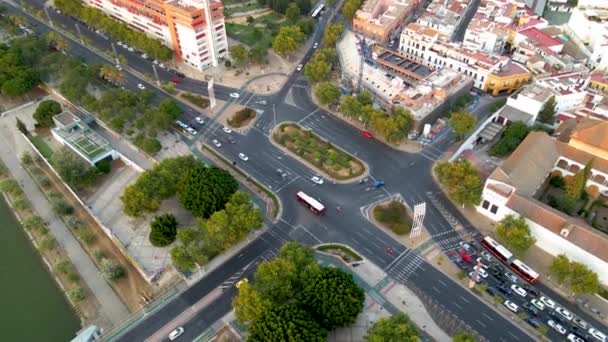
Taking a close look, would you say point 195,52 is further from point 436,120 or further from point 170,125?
point 436,120

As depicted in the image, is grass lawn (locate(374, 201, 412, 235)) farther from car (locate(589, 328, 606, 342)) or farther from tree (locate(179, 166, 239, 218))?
car (locate(589, 328, 606, 342))

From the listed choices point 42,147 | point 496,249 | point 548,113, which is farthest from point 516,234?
point 42,147

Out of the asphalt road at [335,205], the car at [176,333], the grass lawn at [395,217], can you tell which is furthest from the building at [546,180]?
the car at [176,333]

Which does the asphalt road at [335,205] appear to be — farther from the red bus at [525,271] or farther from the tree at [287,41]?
the tree at [287,41]

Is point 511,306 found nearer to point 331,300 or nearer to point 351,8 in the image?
point 331,300

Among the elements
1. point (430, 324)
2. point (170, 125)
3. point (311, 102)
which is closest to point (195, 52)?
point (170, 125)

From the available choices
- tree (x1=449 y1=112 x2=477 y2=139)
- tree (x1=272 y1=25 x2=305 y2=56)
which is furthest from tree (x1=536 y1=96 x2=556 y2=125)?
tree (x1=272 y1=25 x2=305 y2=56)
